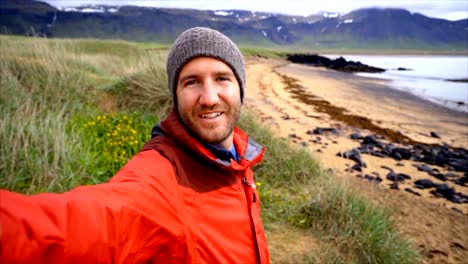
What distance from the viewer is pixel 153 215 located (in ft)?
3.76

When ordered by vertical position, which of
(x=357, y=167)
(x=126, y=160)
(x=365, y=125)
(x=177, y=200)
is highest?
(x=177, y=200)

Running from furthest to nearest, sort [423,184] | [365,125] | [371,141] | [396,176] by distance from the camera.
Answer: [365,125]
[371,141]
[396,176]
[423,184]

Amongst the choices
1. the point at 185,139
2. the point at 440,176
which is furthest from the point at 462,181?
the point at 185,139

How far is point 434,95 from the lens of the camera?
63.8 ft

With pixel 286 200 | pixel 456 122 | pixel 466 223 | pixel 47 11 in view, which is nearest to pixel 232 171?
pixel 286 200

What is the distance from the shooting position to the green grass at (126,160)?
10.9ft

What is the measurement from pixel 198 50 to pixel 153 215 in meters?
1.01

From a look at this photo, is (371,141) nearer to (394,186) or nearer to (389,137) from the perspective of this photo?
(389,137)

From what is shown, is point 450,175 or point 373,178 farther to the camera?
point 450,175

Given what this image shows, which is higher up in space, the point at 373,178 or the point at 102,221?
the point at 102,221

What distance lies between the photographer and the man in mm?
803

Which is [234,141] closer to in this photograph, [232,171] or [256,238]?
[232,171]

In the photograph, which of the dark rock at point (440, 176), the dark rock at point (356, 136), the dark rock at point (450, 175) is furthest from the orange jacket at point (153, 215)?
the dark rock at point (356, 136)

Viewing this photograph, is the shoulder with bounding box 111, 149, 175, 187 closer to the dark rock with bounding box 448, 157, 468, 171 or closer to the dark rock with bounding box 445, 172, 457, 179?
the dark rock with bounding box 445, 172, 457, 179
